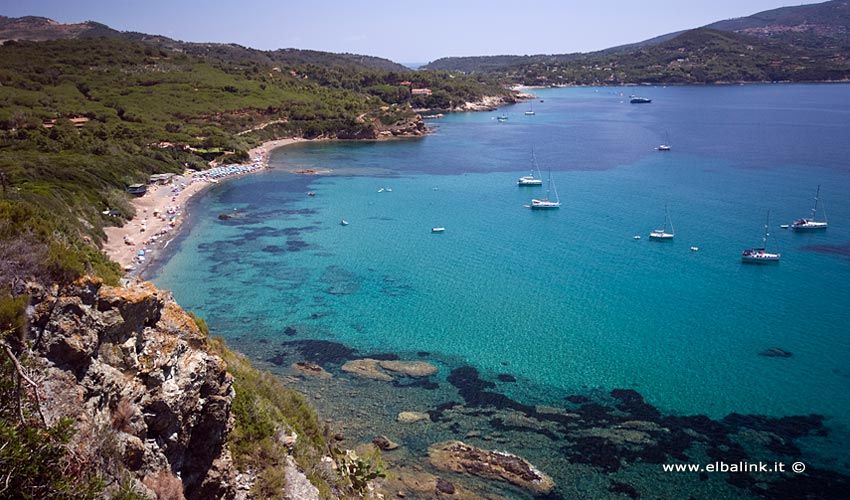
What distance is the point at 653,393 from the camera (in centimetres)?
2620

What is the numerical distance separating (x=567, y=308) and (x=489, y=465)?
1737 centimetres

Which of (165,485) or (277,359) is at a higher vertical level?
(165,485)

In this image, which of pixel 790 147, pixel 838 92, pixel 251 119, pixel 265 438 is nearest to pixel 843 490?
pixel 265 438

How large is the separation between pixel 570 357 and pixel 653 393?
4807mm

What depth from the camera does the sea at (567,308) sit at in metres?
22.5

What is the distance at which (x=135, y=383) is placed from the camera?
10375 mm

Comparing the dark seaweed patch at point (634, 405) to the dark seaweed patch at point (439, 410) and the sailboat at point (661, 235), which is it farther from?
the sailboat at point (661, 235)

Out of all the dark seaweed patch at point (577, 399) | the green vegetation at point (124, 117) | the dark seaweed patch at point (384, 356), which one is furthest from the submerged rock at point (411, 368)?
the green vegetation at point (124, 117)

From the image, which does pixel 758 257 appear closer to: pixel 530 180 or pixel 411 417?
pixel 411 417

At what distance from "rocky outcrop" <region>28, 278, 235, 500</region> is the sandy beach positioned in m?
31.3

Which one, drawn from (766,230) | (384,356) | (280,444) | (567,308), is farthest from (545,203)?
(280,444)

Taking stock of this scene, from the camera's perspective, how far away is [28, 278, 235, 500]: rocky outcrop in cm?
891

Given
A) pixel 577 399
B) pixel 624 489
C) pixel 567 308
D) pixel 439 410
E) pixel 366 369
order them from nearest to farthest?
1. pixel 624 489
2. pixel 439 410
3. pixel 577 399
4. pixel 366 369
5. pixel 567 308

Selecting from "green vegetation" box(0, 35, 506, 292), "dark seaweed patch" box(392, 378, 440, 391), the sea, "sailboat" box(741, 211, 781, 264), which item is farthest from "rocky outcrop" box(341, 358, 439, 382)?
"sailboat" box(741, 211, 781, 264)
